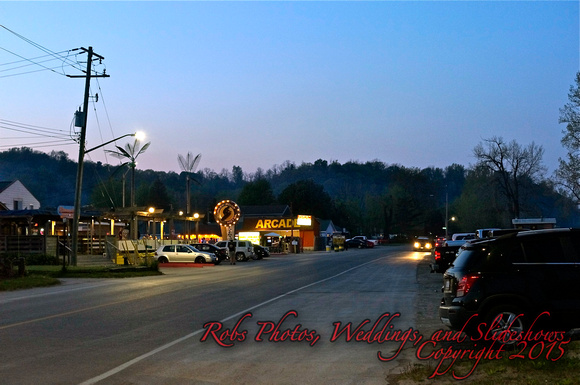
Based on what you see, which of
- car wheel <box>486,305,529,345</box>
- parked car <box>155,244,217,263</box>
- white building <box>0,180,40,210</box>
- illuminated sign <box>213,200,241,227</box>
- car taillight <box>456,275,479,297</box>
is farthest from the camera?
white building <box>0,180,40,210</box>

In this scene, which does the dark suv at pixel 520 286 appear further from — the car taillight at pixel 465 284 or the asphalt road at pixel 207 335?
the asphalt road at pixel 207 335

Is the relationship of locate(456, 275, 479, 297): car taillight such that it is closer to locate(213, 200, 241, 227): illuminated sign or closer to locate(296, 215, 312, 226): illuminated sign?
locate(213, 200, 241, 227): illuminated sign

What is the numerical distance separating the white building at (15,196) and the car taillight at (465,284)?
69.9 meters

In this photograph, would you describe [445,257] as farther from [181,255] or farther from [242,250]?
[242,250]

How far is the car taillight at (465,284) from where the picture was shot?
980 centimetres

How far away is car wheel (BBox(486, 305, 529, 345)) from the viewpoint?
9.52 metres

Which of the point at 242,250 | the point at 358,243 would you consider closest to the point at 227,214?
the point at 242,250

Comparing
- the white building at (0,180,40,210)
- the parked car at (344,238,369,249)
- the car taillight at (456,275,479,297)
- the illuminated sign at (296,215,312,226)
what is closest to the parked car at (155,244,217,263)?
the white building at (0,180,40,210)

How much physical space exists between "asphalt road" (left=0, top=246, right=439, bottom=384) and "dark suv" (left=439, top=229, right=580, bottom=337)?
123 cm

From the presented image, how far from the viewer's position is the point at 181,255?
44.7m

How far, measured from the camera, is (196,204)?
16662cm

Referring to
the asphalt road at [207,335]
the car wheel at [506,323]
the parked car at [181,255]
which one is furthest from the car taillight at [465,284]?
the parked car at [181,255]

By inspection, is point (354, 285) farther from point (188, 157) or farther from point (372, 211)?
Answer: point (372, 211)

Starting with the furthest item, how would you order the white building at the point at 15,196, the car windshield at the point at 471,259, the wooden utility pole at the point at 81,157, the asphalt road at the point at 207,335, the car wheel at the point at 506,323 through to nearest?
the white building at the point at 15,196
the wooden utility pole at the point at 81,157
the car windshield at the point at 471,259
the car wheel at the point at 506,323
the asphalt road at the point at 207,335
